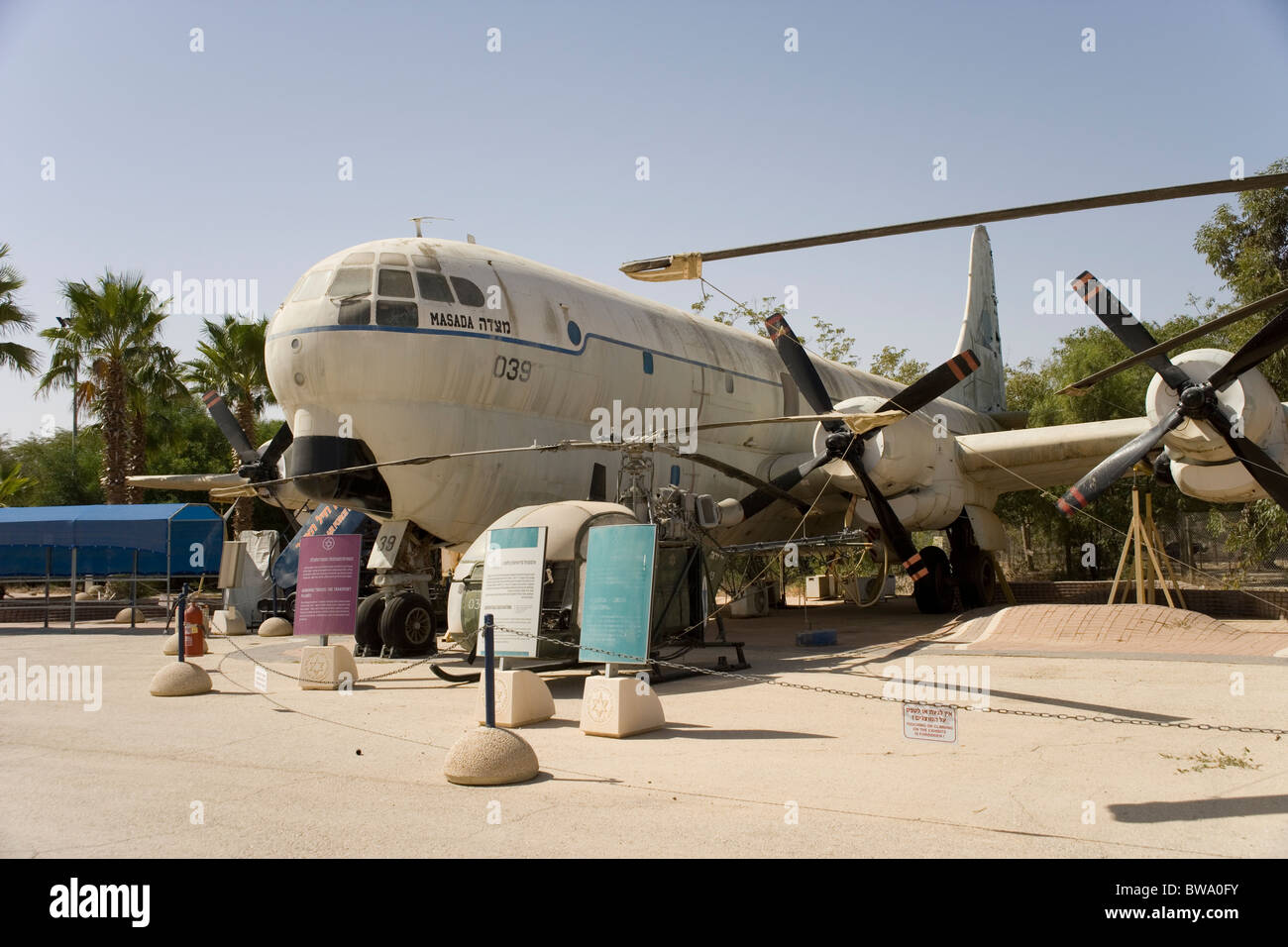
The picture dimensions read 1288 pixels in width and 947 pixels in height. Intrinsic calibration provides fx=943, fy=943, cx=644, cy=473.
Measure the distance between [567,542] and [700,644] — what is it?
2342mm

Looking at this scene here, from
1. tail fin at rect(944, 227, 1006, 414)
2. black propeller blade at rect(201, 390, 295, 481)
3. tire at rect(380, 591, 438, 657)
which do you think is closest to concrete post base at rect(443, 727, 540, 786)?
tire at rect(380, 591, 438, 657)

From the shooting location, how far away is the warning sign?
6730mm

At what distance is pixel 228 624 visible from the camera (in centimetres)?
2283

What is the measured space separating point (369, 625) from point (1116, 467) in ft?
37.9

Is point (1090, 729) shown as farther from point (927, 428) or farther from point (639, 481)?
point (927, 428)

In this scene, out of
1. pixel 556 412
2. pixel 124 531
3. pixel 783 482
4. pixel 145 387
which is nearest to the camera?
pixel 556 412

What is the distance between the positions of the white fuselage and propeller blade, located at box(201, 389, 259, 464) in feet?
10.2

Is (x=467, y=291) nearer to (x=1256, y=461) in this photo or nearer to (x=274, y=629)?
(x=274, y=629)

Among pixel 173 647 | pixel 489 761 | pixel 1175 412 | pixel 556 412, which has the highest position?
pixel 556 412

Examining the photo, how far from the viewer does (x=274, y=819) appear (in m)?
5.75

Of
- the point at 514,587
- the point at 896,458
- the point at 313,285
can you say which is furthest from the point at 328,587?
the point at 896,458

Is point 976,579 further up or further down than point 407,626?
further up

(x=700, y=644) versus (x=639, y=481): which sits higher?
(x=639, y=481)
